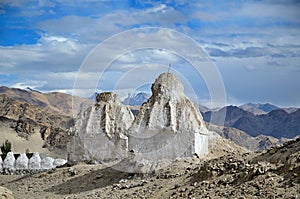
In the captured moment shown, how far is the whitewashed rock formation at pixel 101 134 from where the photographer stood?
84.0 ft

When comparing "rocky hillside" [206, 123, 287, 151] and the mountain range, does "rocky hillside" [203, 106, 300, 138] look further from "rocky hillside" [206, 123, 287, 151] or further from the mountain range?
"rocky hillside" [206, 123, 287, 151]

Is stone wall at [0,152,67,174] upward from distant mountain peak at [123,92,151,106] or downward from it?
downward

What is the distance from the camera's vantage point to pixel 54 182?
909 inches

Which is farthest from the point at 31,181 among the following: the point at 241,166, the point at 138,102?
the point at 241,166

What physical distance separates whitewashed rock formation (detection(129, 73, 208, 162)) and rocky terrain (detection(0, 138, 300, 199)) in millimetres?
836

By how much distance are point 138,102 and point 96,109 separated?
3.63 meters

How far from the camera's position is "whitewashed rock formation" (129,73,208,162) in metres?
20.4

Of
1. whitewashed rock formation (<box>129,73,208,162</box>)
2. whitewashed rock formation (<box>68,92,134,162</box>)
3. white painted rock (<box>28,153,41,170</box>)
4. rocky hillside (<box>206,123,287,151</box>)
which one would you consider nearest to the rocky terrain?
whitewashed rock formation (<box>129,73,208,162</box>)

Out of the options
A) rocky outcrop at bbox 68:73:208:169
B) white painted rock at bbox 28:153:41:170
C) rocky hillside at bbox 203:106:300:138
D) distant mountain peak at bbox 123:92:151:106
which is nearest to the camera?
rocky outcrop at bbox 68:73:208:169

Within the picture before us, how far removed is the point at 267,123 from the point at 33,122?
7542 cm

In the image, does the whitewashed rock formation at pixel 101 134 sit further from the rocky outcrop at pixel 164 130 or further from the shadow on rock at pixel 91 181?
the rocky outcrop at pixel 164 130

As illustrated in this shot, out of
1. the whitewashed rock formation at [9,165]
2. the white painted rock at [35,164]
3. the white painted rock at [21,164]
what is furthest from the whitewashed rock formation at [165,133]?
the whitewashed rock formation at [9,165]

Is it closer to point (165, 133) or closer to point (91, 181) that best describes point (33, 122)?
point (91, 181)

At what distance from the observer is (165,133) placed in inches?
808
